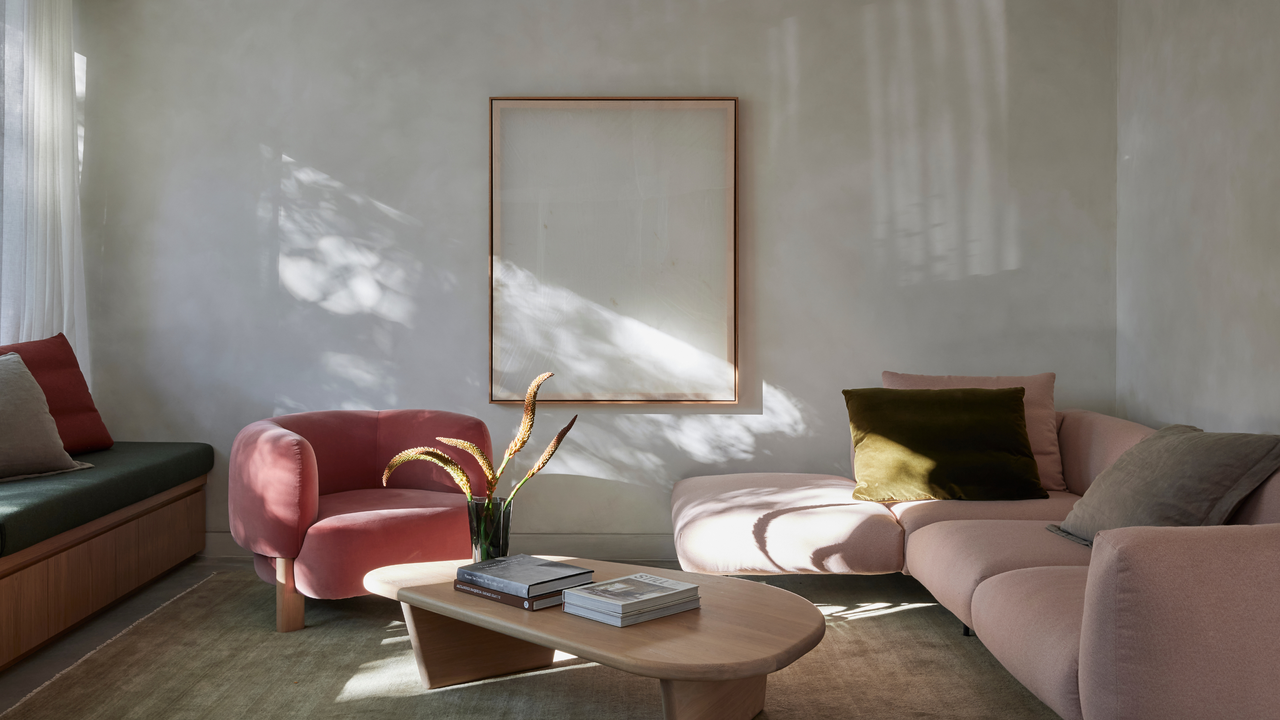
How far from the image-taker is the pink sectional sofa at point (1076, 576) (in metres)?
1.76

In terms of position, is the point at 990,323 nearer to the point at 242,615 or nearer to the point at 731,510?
the point at 731,510

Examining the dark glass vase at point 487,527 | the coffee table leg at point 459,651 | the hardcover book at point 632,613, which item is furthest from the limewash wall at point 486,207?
the hardcover book at point 632,613

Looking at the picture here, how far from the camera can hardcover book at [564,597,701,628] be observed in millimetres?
2076

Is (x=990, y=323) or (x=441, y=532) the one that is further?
(x=990, y=323)

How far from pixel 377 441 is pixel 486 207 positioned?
1.20 meters

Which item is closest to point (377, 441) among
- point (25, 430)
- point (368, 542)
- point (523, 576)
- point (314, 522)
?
point (314, 522)

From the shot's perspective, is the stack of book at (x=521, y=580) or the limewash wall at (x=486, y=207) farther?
the limewash wall at (x=486, y=207)

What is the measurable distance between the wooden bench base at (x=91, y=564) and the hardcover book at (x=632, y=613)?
1848mm

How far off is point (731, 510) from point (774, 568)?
0.90 feet

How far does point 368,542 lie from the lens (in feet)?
10.0

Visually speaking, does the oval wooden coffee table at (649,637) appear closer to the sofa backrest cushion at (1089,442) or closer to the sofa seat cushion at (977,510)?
the sofa seat cushion at (977,510)

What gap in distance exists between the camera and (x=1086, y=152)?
409 cm

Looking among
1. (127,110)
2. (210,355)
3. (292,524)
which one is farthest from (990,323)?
(127,110)

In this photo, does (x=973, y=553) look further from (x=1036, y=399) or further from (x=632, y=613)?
(x=1036, y=399)
